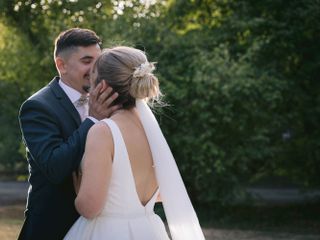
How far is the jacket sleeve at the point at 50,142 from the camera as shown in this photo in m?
3.20

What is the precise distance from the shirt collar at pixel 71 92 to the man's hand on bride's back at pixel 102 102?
0.46 m

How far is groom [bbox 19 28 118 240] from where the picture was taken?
3234 millimetres

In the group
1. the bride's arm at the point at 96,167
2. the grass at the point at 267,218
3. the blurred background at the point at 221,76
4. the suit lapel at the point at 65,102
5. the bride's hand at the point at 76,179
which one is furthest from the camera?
the grass at the point at 267,218

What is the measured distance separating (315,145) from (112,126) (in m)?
13.9

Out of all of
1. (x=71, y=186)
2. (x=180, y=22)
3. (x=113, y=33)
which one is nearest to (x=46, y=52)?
(x=113, y=33)

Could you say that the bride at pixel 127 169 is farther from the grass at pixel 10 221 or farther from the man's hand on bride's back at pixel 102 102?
the grass at pixel 10 221

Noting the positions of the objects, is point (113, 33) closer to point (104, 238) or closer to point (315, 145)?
point (315, 145)

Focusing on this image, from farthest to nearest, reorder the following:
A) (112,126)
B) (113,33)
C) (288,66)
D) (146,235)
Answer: (288,66), (113,33), (146,235), (112,126)

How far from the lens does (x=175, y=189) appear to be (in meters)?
3.46

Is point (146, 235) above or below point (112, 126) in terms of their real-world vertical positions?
below

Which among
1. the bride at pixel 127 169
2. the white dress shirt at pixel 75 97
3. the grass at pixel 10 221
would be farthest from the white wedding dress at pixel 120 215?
the grass at pixel 10 221

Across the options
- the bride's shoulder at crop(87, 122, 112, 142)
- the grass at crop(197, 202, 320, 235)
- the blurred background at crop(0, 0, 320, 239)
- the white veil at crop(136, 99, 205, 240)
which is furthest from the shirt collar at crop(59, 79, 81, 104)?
the grass at crop(197, 202, 320, 235)

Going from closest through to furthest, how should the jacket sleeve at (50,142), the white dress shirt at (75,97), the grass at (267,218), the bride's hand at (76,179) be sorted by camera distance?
the jacket sleeve at (50,142), the bride's hand at (76,179), the white dress shirt at (75,97), the grass at (267,218)

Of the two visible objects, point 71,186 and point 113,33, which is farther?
point 113,33
